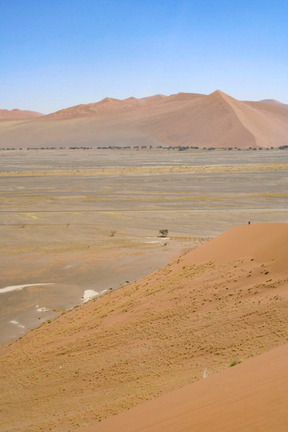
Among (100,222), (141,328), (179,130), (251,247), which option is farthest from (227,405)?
(179,130)

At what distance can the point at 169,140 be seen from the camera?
164 m

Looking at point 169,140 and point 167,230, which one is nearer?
point 167,230

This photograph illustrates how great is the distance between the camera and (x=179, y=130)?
564ft

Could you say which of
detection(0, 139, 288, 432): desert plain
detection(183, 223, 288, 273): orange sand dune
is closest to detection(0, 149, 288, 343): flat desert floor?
detection(0, 139, 288, 432): desert plain

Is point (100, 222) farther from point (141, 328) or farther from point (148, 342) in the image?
point (148, 342)

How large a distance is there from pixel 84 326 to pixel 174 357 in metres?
3.98

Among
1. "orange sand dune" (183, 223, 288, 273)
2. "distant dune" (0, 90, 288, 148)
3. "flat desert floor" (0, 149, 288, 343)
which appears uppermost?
"distant dune" (0, 90, 288, 148)

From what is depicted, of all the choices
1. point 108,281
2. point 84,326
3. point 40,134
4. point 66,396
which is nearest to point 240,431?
point 66,396

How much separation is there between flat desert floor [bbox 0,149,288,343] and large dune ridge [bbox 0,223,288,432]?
10.4ft

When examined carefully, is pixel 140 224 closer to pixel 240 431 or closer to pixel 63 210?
pixel 63 210

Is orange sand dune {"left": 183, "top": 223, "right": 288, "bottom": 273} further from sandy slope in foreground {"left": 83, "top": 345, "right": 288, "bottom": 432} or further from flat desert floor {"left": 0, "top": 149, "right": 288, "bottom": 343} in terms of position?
sandy slope in foreground {"left": 83, "top": 345, "right": 288, "bottom": 432}

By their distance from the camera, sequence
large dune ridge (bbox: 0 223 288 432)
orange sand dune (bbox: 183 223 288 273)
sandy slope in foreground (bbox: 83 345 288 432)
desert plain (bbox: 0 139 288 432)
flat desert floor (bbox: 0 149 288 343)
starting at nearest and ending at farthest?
sandy slope in foreground (bbox: 83 345 288 432)
desert plain (bbox: 0 139 288 432)
large dune ridge (bbox: 0 223 288 432)
orange sand dune (bbox: 183 223 288 273)
flat desert floor (bbox: 0 149 288 343)

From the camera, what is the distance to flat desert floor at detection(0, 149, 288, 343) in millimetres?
19578

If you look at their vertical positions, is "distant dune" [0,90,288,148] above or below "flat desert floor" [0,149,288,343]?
above
